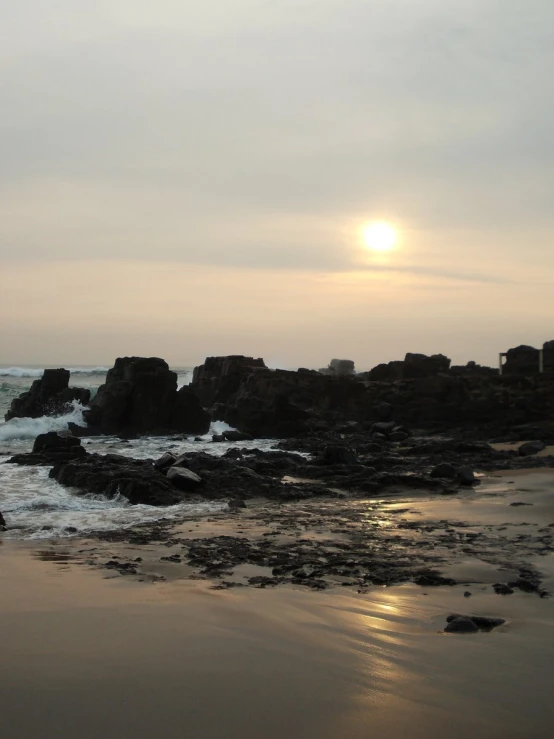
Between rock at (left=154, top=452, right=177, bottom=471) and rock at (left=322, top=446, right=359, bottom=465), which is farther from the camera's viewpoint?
rock at (left=322, top=446, right=359, bottom=465)

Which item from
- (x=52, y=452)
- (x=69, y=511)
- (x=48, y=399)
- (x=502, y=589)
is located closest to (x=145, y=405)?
(x=48, y=399)

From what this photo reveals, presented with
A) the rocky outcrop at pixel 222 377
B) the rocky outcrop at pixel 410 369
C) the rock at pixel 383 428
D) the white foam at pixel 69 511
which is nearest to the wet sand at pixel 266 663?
the white foam at pixel 69 511

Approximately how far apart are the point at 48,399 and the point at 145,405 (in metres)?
6.92

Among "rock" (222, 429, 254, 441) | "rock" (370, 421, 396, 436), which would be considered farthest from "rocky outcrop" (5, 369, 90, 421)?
"rock" (370, 421, 396, 436)

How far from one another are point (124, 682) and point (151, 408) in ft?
89.4

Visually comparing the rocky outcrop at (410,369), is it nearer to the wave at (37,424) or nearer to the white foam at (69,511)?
the wave at (37,424)

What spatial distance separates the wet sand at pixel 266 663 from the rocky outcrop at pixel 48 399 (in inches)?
1157

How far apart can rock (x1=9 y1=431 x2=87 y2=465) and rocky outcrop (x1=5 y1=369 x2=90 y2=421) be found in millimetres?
16149

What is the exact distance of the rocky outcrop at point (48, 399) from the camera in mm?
34500

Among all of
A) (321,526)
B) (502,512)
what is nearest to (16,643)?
(321,526)

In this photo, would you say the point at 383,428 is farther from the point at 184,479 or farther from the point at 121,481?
the point at 121,481

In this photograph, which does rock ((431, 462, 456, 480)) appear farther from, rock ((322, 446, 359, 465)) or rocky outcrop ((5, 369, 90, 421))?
rocky outcrop ((5, 369, 90, 421))

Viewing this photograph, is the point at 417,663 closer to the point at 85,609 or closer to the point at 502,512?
the point at 85,609

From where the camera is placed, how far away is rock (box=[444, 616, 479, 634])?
16.4 feet
